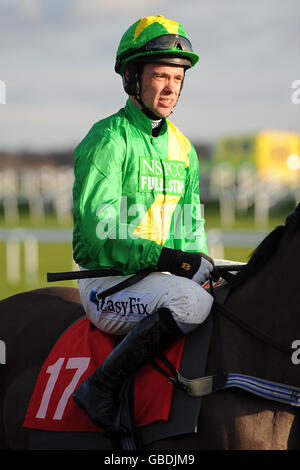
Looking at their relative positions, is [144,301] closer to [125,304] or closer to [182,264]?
[125,304]

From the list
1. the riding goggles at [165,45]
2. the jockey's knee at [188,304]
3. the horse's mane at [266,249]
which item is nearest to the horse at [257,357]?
the horse's mane at [266,249]

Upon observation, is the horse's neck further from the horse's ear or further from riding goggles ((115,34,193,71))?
riding goggles ((115,34,193,71))

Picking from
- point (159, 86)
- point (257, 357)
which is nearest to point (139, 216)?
point (159, 86)

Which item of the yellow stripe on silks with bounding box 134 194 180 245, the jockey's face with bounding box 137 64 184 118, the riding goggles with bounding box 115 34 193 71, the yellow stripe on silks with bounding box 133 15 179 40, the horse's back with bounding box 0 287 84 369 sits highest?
the yellow stripe on silks with bounding box 133 15 179 40

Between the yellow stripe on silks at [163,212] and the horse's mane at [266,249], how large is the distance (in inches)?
23.4

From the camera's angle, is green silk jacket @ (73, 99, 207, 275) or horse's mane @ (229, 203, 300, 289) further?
green silk jacket @ (73, 99, 207, 275)

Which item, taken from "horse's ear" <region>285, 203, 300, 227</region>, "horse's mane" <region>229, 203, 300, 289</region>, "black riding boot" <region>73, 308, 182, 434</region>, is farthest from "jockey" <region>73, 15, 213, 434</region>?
"horse's ear" <region>285, 203, 300, 227</region>

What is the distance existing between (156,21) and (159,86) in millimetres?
352

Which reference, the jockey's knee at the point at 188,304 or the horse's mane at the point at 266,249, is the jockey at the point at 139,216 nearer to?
the jockey's knee at the point at 188,304

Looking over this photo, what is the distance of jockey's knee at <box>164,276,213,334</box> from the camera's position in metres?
2.99

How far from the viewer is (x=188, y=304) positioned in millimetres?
2992

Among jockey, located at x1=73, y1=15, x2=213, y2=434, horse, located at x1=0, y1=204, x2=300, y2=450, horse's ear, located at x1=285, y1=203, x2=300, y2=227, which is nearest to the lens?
horse, located at x1=0, y1=204, x2=300, y2=450

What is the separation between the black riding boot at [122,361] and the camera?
→ 9.84 ft
